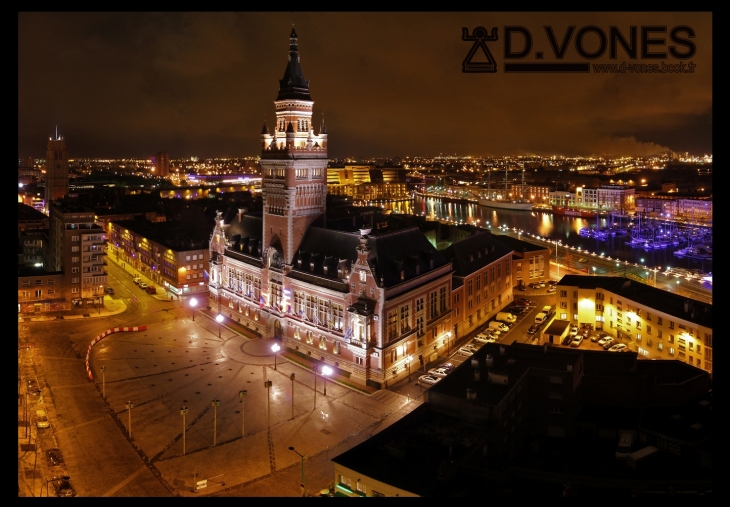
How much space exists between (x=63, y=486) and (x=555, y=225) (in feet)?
201

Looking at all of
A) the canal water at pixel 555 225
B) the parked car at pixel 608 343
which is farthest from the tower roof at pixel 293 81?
the canal water at pixel 555 225

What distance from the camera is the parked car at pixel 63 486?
47.2ft

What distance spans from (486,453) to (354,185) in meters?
84.6

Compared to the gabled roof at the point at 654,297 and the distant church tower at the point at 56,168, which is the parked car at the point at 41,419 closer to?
the gabled roof at the point at 654,297

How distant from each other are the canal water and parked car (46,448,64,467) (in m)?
37.7

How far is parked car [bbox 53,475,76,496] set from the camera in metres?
14.4

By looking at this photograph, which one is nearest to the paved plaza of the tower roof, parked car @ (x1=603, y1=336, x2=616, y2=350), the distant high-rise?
parked car @ (x1=603, y1=336, x2=616, y2=350)

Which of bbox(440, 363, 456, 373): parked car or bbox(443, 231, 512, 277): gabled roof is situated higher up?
bbox(443, 231, 512, 277): gabled roof

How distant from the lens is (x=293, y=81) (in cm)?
2519

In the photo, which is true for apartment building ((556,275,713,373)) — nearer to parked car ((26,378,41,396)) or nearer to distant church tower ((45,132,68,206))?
parked car ((26,378,41,396))

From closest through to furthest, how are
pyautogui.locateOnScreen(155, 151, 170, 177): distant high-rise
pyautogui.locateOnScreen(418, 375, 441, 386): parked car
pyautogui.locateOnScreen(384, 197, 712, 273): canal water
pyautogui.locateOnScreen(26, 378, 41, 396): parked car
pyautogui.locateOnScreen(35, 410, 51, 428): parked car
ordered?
pyautogui.locateOnScreen(35, 410, 51, 428): parked car → pyautogui.locateOnScreen(26, 378, 41, 396): parked car → pyautogui.locateOnScreen(418, 375, 441, 386): parked car → pyautogui.locateOnScreen(384, 197, 712, 273): canal water → pyautogui.locateOnScreen(155, 151, 170, 177): distant high-rise

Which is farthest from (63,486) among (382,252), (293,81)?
(293,81)

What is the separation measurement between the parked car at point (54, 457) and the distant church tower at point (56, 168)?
1633 inches

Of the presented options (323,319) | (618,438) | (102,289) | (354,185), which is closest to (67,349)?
(102,289)
